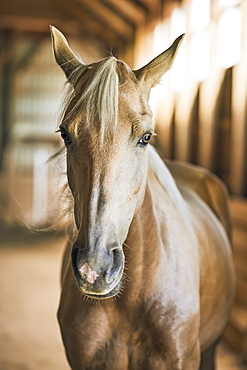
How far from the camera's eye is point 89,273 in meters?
1.32

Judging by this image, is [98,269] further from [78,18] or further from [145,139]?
[78,18]

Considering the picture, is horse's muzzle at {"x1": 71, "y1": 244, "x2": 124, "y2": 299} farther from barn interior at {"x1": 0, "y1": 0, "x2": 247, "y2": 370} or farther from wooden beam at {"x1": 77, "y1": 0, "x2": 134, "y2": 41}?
wooden beam at {"x1": 77, "y1": 0, "x2": 134, "y2": 41}

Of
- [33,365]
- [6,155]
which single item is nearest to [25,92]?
[6,155]

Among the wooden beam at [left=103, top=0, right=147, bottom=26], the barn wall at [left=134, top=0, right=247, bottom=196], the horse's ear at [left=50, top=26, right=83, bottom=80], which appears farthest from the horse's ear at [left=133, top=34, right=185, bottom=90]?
the wooden beam at [left=103, top=0, right=147, bottom=26]

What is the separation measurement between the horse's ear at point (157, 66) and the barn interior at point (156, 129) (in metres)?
0.12

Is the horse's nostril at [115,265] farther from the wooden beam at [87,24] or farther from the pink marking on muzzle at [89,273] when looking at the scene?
the wooden beam at [87,24]

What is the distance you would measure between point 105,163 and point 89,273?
30 centimetres

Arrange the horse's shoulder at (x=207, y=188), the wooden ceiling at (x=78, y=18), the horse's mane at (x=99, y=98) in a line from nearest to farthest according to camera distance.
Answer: the horse's mane at (x=99, y=98), the horse's shoulder at (x=207, y=188), the wooden ceiling at (x=78, y=18)

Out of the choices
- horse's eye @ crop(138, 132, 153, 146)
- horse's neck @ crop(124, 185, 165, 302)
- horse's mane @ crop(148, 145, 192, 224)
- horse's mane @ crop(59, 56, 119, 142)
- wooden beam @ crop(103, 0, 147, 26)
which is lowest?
horse's neck @ crop(124, 185, 165, 302)

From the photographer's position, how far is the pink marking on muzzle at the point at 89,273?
1.31 meters

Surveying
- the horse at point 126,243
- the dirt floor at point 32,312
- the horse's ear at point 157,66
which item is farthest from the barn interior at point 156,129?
the horse at point 126,243

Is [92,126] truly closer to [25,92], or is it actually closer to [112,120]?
[112,120]

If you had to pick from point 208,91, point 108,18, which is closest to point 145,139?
point 208,91

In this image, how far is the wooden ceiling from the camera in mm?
9977
